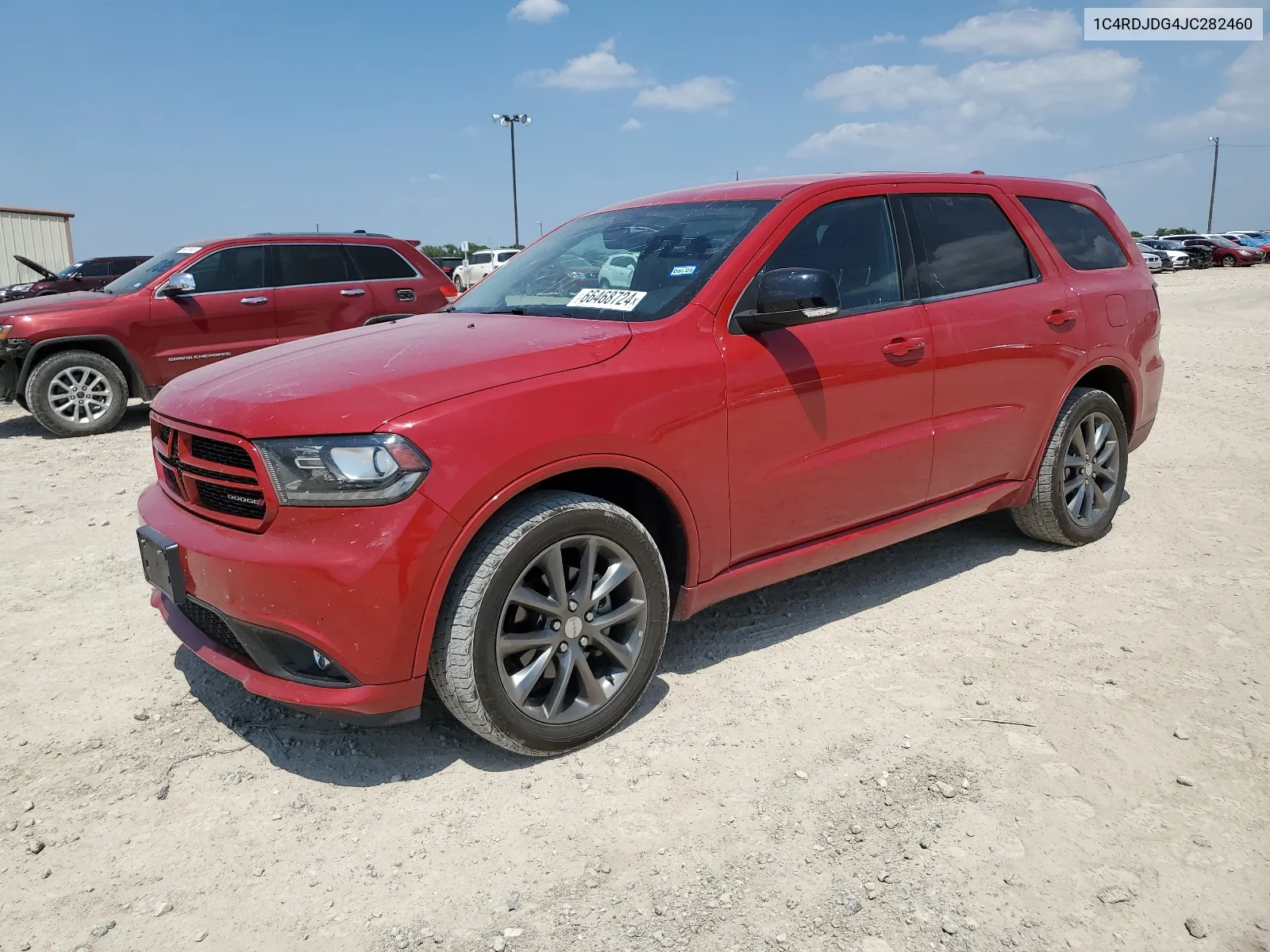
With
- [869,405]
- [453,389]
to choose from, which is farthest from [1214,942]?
[453,389]

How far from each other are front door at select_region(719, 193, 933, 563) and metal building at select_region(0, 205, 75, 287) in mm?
31854

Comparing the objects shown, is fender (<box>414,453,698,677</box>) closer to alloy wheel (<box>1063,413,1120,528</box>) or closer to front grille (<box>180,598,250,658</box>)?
front grille (<box>180,598,250,658</box>)

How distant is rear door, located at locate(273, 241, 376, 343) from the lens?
9.37 meters

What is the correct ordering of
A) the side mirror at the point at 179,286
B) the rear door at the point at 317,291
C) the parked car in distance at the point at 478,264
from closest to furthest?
the side mirror at the point at 179,286, the rear door at the point at 317,291, the parked car in distance at the point at 478,264

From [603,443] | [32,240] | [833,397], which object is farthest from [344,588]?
[32,240]

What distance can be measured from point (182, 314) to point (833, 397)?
744cm

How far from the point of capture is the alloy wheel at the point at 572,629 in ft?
9.52

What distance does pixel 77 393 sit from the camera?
8.68m

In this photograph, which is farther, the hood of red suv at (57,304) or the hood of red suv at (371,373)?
the hood of red suv at (57,304)

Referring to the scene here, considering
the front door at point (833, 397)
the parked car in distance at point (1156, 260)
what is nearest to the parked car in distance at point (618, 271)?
the front door at point (833, 397)

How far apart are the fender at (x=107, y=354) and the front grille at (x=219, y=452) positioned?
6738 millimetres

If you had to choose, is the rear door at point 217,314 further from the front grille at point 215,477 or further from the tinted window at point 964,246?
the tinted window at point 964,246

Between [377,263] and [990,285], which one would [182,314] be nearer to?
[377,263]

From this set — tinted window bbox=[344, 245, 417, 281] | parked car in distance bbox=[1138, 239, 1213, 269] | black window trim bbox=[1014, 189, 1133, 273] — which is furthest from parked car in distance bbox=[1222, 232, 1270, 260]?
black window trim bbox=[1014, 189, 1133, 273]
